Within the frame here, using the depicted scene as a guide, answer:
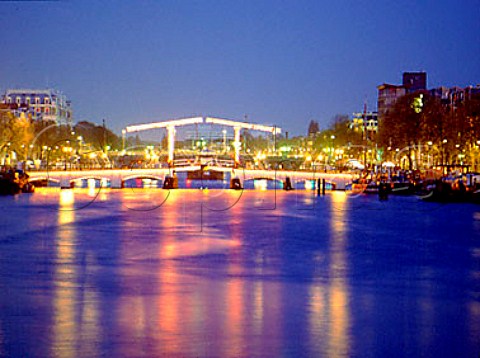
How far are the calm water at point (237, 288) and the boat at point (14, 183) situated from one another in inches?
1095

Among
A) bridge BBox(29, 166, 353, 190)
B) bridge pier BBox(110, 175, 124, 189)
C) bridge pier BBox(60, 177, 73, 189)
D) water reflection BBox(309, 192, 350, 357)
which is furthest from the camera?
bridge pier BBox(110, 175, 124, 189)

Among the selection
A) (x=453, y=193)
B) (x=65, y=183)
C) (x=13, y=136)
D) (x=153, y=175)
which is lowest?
(x=453, y=193)

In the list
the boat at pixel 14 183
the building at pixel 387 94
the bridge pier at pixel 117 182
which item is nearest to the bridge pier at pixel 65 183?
the bridge pier at pixel 117 182

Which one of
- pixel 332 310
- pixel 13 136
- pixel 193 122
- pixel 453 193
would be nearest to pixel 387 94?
pixel 193 122

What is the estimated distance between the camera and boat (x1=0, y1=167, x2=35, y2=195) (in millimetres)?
73000

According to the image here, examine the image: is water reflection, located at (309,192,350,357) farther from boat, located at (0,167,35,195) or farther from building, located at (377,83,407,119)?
building, located at (377,83,407,119)

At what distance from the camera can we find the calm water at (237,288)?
50.1 ft

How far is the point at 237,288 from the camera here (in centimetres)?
2145

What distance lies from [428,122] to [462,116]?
5.42m

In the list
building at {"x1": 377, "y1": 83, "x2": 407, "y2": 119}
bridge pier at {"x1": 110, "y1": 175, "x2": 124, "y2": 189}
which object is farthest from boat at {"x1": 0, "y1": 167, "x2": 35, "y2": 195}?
building at {"x1": 377, "y1": 83, "x2": 407, "y2": 119}

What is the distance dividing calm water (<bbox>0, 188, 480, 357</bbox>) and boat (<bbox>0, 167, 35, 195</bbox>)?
27824mm

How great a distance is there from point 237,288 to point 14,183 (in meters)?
55.6

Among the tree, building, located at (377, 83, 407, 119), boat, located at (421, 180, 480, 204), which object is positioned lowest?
boat, located at (421, 180, 480, 204)

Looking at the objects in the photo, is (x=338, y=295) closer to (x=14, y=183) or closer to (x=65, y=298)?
(x=65, y=298)
